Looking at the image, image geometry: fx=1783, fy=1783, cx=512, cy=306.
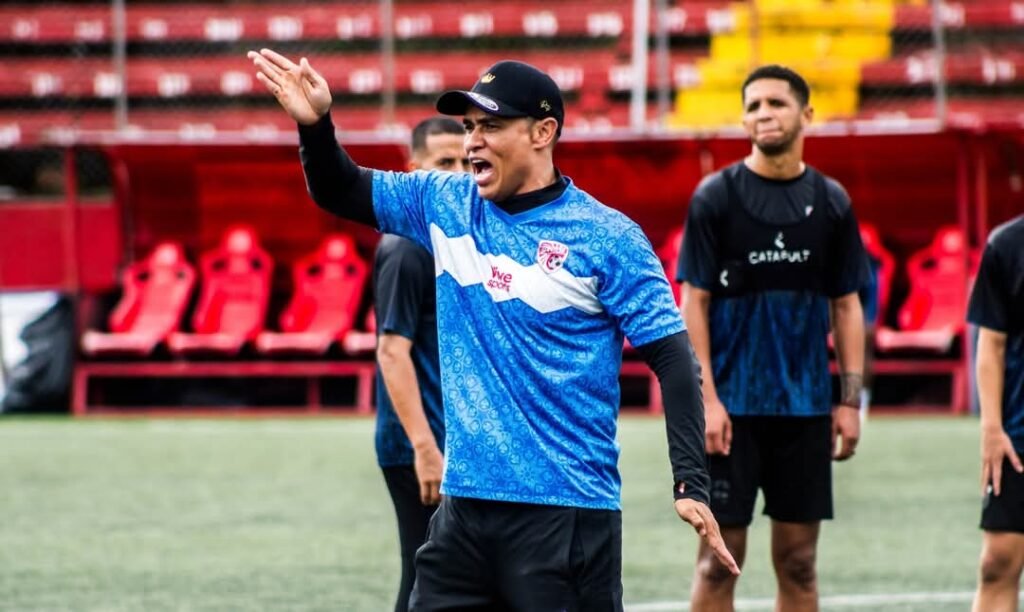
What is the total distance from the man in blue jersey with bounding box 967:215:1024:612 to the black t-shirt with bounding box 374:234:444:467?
1.79m

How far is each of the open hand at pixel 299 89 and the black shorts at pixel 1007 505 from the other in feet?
8.99

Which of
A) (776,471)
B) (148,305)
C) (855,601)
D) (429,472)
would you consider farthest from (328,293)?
(429,472)

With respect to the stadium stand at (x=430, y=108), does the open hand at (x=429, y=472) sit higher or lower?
lower

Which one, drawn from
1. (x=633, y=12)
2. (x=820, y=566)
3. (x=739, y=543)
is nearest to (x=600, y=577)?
(x=739, y=543)

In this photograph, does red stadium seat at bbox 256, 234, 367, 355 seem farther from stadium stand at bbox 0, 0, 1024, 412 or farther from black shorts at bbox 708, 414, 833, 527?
black shorts at bbox 708, 414, 833, 527

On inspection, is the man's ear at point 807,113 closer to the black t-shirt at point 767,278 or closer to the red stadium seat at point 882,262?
the black t-shirt at point 767,278

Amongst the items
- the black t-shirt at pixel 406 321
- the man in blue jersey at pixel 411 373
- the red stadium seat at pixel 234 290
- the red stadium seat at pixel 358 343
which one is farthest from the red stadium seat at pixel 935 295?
the black t-shirt at pixel 406 321

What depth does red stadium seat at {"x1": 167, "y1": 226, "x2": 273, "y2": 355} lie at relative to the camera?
18.2 m

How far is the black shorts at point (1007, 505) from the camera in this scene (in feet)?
19.2

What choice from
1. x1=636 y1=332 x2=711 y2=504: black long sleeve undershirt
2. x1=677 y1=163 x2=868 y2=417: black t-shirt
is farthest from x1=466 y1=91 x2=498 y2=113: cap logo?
x1=677 y1=163 x2=868 y2=417: black t-shirt

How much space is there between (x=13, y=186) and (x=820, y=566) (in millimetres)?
16827

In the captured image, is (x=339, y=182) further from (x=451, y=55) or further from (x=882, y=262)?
(x=451, y=55)

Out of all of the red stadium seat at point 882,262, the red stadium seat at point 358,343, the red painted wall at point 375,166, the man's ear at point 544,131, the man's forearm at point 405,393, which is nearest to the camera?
the man's ear at point 544,131

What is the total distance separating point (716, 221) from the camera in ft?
21.2
